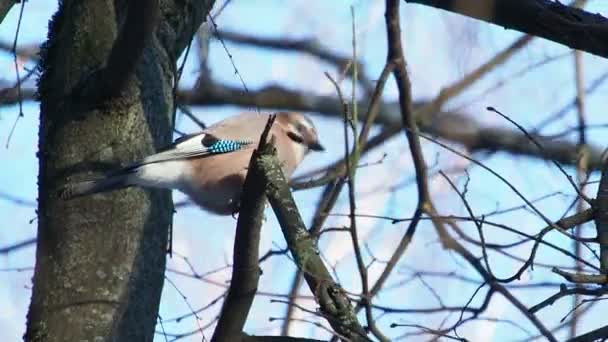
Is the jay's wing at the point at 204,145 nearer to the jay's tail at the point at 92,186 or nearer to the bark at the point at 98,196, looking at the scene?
the bark at the point at 98,196

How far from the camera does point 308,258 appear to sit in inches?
116

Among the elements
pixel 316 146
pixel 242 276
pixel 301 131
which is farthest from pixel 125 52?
pixel 316 146

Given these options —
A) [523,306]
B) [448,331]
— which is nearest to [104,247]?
[448,331]

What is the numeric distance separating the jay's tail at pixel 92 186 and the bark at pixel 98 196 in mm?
32

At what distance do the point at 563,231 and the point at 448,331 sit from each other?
0.52 meters

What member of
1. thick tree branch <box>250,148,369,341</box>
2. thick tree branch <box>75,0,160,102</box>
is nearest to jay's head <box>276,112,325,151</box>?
thick tree branch <box>75,0,160,102</box>

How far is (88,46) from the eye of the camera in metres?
3.56

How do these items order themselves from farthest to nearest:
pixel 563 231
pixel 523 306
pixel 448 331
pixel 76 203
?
pixel 523 306 < pixel 76 203 < pixel 448 331 < pixel 563 231

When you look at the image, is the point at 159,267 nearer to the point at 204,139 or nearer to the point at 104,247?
the point at 104,247

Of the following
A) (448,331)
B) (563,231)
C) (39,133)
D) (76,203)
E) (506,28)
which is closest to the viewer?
(563,231)

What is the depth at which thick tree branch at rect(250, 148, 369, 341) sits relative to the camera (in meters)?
2.91

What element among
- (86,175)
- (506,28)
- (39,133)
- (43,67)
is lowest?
(86,175)

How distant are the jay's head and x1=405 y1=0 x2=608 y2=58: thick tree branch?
1352 mm

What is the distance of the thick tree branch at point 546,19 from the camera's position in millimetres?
3551
